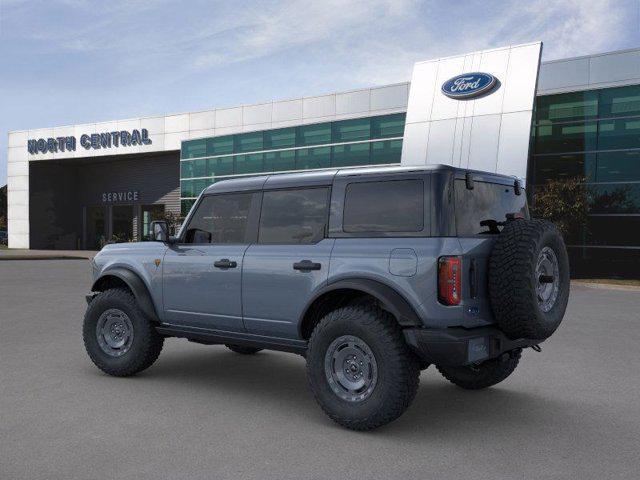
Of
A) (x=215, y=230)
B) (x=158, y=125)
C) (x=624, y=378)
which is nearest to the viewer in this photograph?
(x=215, y=230)

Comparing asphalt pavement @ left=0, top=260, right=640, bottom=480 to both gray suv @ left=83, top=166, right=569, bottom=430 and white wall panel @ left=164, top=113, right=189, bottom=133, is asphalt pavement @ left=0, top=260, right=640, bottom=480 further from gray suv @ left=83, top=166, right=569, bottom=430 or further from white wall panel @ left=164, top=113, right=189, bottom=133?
white wall panel @ left=164, top=113, right=189, bottom=133

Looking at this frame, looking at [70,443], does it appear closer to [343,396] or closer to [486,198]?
[343,396]

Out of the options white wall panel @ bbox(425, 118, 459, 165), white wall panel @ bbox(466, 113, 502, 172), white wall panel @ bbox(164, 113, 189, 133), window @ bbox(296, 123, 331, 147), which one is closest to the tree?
white wall panel @ bbox(466, 113, 502, 172)

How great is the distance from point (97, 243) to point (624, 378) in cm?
4951

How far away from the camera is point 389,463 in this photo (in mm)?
4152

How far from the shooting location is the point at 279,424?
4996 mm

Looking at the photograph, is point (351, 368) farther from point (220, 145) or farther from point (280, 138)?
point (220, 145)

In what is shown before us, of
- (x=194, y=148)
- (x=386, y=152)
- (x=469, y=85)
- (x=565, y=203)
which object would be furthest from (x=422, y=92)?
(x=194, y=148)

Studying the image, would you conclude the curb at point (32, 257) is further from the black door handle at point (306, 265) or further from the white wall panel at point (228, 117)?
the black door handle at point (306, 265)

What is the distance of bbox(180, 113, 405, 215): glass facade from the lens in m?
31.3

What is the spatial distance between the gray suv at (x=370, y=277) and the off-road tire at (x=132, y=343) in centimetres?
17

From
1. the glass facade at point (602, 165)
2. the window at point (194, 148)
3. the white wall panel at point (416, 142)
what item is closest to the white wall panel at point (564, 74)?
the glass facade at point (602, 165)

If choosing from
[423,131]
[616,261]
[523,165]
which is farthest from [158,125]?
[616,261]

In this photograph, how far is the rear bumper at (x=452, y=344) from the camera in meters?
4.55
